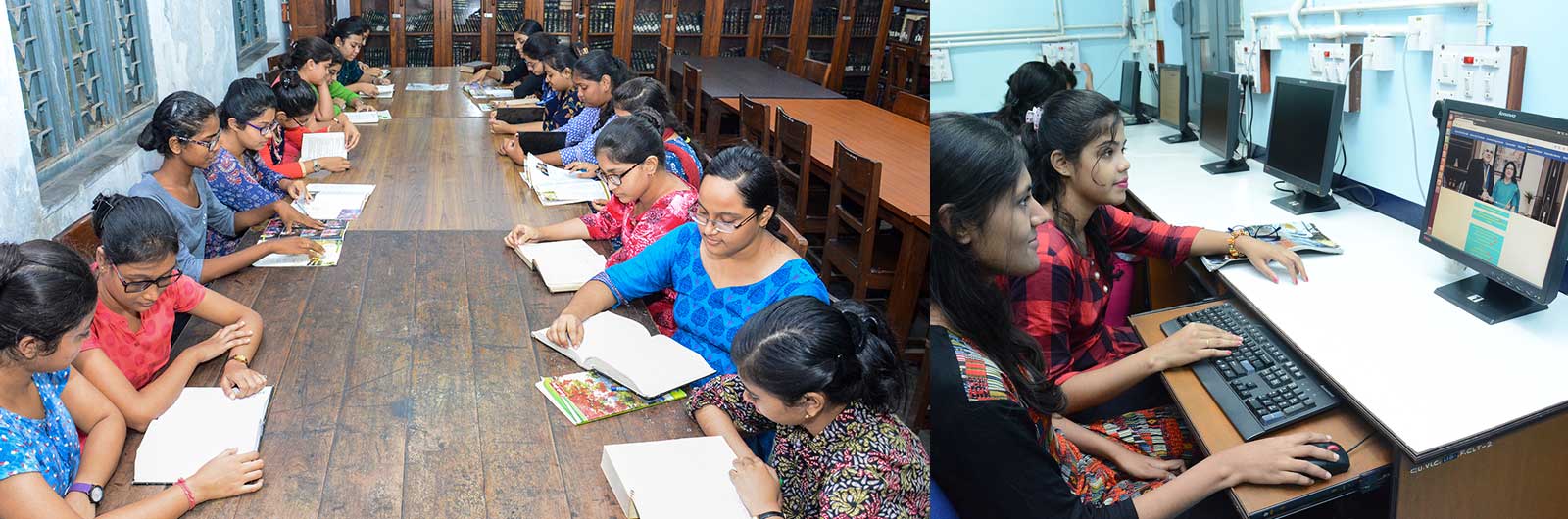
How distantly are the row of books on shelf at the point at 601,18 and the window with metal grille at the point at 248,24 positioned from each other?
2.16m

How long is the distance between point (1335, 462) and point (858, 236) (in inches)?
125

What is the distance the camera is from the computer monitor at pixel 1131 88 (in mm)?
369

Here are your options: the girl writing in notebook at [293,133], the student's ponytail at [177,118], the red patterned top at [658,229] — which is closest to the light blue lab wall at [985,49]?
the red patterned top at [658,229]

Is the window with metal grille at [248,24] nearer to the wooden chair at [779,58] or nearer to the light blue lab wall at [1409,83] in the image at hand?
the wooden chair at [779,58]

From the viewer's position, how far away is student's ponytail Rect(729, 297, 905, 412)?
1167mm

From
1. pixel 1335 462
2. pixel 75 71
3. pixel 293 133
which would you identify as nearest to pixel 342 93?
pixel 293 133

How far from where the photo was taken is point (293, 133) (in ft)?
11.8

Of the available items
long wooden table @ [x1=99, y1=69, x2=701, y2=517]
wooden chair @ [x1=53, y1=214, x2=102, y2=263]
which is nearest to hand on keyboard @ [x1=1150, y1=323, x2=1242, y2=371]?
long wooden table @ [x1=99, y1=69, x2=701, y2=517]

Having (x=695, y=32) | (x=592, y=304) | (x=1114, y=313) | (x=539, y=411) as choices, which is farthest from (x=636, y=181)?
(x=695, y=32)

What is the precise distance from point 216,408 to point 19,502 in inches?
10.3

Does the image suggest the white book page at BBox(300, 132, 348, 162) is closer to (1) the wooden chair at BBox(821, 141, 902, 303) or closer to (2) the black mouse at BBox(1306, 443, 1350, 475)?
(1) the wooden chair at BBox(821, 141, 902, 303)

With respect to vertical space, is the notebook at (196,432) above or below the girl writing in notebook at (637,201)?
below

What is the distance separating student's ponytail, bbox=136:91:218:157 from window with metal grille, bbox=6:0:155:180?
0.44m

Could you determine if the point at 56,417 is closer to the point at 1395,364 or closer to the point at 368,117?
the point at 1395,364
